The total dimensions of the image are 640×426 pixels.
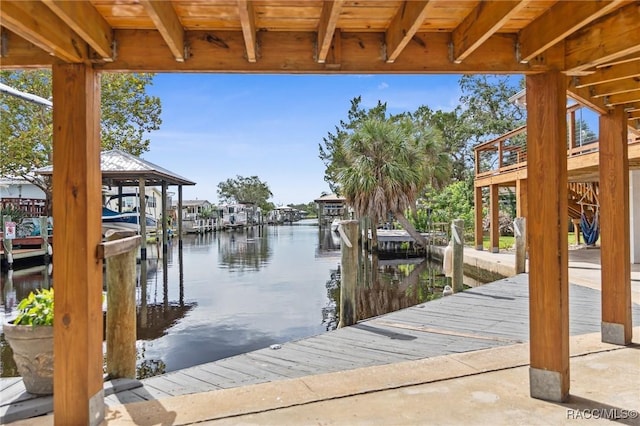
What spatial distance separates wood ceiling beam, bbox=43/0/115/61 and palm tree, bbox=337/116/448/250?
16.5 m

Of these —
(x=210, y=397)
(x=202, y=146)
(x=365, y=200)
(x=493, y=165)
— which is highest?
(x=202, y=146)

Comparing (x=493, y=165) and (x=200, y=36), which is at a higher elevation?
(x=493, y=165)

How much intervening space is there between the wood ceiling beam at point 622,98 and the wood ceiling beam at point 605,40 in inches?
45.2

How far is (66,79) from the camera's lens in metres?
2.63

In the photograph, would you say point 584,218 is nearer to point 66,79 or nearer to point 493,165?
point 493,165

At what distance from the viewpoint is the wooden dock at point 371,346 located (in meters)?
3.46

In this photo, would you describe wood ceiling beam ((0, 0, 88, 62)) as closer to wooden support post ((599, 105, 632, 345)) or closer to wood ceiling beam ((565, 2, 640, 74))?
wood ceiling beam ((565, 2, 640, 74))

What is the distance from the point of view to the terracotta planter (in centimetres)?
313

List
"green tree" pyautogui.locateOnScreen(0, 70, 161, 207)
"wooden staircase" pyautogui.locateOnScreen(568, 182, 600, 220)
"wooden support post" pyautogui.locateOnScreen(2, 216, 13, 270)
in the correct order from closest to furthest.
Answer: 1. "wooden support post" pyautogui.locateOnScreen(2, 216, 13, 270)
2. "wooden staircase" pyautogui.locateOnScreen(568, 182, 600, 220)
3. "green tree" pyautogui.locateOnScreen(0, 70, 161, 207)

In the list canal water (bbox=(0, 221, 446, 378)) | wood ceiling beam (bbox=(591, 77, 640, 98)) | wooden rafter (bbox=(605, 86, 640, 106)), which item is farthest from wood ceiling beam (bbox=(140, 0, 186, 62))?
canal water (bbox=(0, 221, 446, 378))

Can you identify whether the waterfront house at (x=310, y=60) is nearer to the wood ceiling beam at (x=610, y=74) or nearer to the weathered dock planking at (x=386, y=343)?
A: the wood ceiling beam at (x=610, y=74)

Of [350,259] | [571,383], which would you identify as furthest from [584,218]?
[571,383]

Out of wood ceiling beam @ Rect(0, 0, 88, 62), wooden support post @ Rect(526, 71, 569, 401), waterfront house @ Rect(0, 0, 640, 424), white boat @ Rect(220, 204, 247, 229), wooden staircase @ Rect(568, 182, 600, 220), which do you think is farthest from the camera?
white boat @ Rect(220, 204, 247, 229)

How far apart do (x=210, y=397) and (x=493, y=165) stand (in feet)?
95.6
